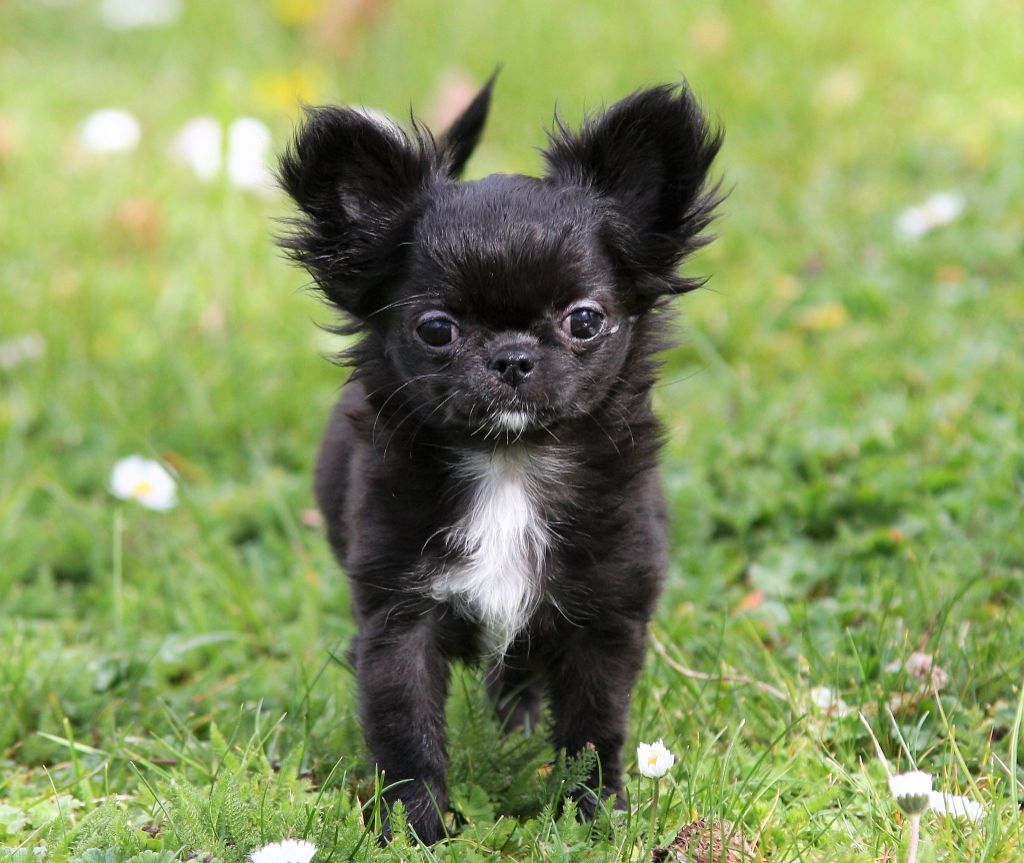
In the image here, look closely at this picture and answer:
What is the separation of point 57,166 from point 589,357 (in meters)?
5.17

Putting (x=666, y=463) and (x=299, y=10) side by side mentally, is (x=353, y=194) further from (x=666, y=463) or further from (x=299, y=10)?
(x=299, y=10)

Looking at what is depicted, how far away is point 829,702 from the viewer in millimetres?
3338

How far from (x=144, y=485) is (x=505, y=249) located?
2.54 m

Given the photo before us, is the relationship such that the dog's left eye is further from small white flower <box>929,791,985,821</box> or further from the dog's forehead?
small white flower <box>929,791,985,821</box>

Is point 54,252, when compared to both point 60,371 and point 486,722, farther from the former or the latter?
point 486,722

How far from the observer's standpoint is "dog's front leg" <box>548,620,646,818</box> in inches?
119

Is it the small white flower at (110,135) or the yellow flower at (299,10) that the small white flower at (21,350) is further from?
the yellow flower at (299,10)

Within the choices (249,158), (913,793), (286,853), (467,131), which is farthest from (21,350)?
(913,793)

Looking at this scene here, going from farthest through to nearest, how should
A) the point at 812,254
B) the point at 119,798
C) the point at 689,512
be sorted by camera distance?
1. the point at 812,254
2. the point at 689,512
3. the point at 119,798

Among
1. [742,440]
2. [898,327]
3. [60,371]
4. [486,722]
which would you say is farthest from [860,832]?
[60,371]

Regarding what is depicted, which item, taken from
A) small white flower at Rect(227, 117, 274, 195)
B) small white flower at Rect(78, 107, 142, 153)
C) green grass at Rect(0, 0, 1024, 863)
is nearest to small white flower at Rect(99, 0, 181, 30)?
green grass at Rect(0, 0, 1024, 863)

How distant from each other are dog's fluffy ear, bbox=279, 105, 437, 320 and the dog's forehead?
0.14 meters

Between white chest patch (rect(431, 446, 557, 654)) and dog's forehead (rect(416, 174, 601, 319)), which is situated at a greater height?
dog's forehead (rect(416, 174, 601, 319))

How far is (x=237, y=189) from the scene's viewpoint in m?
6.89
